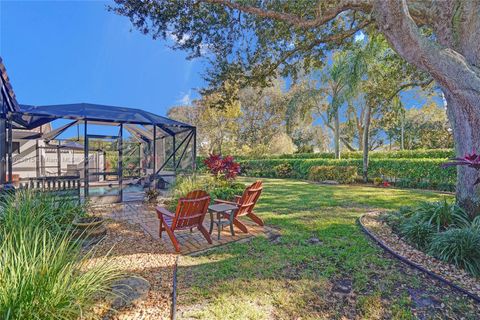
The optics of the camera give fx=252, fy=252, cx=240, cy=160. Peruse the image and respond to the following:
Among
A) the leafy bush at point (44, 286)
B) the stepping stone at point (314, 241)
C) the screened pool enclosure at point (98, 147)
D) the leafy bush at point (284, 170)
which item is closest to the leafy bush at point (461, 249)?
the stepping stone at point (314, 241)

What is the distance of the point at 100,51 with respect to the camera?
78.1ft

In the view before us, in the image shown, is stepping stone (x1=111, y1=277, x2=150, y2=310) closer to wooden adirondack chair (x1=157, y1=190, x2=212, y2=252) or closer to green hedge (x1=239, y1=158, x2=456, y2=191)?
wooden adirondack chair (x1=157, y1=190, x2=212, y2=252)

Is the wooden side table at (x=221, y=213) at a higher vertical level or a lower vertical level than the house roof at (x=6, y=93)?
lower

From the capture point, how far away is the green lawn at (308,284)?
2559mm

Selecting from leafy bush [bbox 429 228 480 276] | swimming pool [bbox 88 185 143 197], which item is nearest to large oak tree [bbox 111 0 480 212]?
leafy bush [bbox 429 228 480 276]

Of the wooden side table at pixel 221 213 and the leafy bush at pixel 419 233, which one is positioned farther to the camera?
the wooden side table at pixel 221 213

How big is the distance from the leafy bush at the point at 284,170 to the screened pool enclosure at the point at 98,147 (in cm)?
976

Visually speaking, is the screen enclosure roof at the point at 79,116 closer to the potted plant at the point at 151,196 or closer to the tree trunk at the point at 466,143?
the potted plant at the point at 151,196

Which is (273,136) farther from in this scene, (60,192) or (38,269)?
(38,269)

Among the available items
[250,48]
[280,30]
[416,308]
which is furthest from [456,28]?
[416,308]

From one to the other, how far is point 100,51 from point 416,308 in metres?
28.5

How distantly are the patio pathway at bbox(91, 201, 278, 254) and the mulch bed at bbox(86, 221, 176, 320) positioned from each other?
19cm

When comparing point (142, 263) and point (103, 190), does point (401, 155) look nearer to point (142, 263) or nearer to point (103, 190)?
point (103, 190)

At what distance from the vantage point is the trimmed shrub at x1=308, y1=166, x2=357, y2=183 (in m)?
13.9
